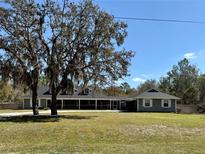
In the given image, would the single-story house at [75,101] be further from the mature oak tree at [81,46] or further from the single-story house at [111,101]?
the mature oak tree at [81,46]

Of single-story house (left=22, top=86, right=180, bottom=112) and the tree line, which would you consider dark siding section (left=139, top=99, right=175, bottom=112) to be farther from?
the tree line

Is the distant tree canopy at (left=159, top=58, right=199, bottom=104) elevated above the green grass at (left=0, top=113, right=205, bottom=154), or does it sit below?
above

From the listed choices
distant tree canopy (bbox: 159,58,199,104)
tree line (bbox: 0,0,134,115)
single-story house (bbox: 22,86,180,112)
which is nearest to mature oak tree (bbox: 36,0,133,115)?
tree line (bbox: 0,0,134,115)

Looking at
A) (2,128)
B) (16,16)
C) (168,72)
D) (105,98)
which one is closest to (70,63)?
(16,16)

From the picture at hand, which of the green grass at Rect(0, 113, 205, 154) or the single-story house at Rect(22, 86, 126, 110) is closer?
the green grass at Rect(0, 113, 205, 154)

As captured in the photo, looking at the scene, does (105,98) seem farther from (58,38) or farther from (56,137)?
(56,137)

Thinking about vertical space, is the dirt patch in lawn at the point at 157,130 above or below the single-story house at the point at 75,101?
below

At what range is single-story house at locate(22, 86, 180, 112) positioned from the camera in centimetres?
5838

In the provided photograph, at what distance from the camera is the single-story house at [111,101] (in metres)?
58.4

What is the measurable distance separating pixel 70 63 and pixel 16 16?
259 inches

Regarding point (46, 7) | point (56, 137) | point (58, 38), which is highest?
point (46, 7)

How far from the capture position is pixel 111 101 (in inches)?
2694

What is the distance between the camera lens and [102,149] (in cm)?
1655

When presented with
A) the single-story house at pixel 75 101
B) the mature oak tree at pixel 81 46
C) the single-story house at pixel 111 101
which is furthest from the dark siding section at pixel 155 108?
the mature oak tree at pixel 81 46
